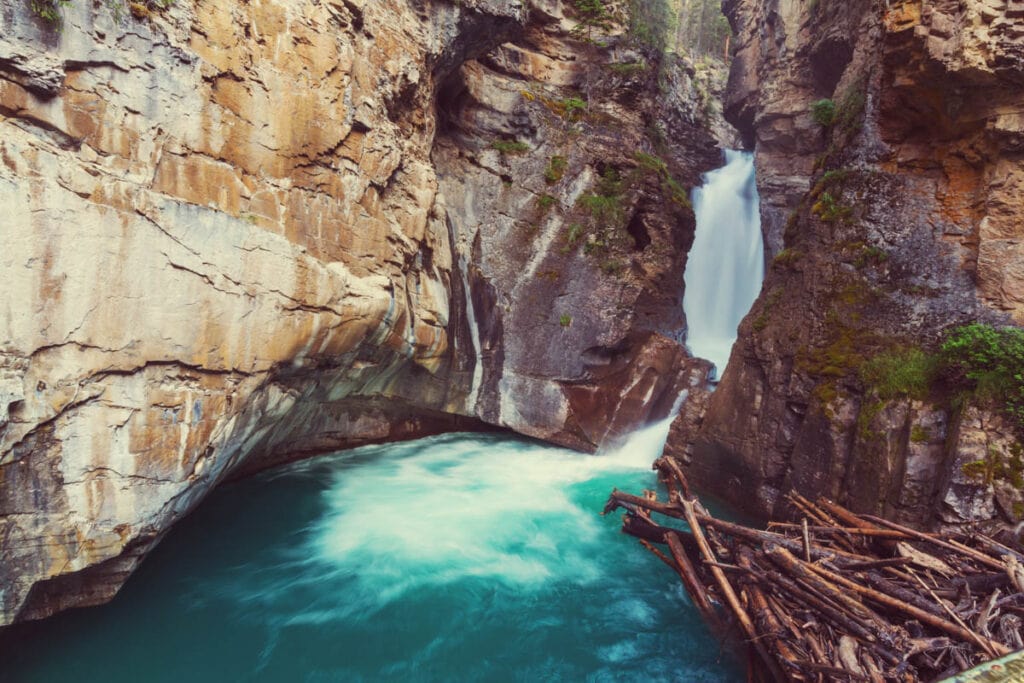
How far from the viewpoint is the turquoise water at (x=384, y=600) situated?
4332 mm

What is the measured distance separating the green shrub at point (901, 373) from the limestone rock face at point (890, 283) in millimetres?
101

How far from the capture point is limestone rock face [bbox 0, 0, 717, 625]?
12.2 feet

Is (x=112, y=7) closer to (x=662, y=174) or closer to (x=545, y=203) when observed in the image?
(x=545, y=203)

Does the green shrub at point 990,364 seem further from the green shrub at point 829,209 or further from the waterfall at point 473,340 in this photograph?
the waterfall at point 473,340

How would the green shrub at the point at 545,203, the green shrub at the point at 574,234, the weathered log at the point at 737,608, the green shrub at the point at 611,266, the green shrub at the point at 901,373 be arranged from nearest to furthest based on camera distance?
the weathered log at the point at 737,608
the green shrub at the point at 901,373
the green shrub at the point at 611,266
the green shrub at the point at 574,234
the green shrub at the point at 545,203

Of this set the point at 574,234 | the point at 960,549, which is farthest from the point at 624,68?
the point at 960,549

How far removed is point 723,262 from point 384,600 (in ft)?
51.2

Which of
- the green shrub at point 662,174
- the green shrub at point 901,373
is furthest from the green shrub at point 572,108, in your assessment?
the green shrub at point 901,373

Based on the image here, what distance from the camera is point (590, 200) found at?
1103cm

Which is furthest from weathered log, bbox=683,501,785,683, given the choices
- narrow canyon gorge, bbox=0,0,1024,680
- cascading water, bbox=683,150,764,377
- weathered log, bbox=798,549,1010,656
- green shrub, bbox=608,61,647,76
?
green shrub, bbox=608,61,647,76

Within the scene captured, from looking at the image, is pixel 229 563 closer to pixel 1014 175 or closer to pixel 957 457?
pixel 957 457

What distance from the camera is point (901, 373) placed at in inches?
247

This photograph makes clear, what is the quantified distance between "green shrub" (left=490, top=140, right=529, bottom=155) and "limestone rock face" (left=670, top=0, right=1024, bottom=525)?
5.87m

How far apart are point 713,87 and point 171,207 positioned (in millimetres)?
26474
